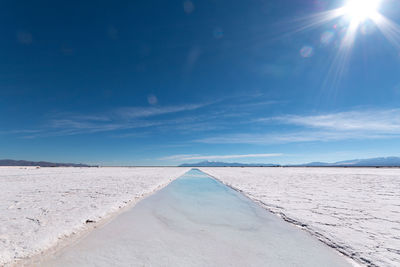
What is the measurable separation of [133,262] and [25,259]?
4.33 feet

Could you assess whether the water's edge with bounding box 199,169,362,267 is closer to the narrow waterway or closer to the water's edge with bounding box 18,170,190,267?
the narrow waterway

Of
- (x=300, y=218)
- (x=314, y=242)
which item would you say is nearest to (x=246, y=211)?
(x=300, y=218)

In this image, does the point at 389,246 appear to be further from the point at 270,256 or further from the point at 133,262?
the point at 133,262

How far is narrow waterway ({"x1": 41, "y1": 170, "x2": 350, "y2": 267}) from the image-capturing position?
7.81ft

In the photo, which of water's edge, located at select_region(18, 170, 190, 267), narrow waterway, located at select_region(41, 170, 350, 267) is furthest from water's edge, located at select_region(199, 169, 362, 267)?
water's edge, located at select_region(18, 170, 190, 267)

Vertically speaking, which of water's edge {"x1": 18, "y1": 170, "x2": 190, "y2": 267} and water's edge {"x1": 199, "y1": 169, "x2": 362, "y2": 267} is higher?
water's edge {"x1": 18, "y1": 170, "x2": 190, "y2": 267}

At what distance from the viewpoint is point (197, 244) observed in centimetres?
290

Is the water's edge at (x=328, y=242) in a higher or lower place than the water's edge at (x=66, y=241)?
lower

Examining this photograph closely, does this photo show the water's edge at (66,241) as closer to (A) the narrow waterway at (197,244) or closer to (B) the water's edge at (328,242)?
(A) the narrow waterway at (197,244)

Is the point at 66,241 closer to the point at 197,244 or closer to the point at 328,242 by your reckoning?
the point at 197,244

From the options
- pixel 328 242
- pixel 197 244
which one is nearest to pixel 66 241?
pixel 197 244

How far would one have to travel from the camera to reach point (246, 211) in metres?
5.05

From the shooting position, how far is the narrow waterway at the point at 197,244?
2.38 meters

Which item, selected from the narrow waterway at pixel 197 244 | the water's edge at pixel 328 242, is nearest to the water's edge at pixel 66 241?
the narrow waterway at pixel 197 244
